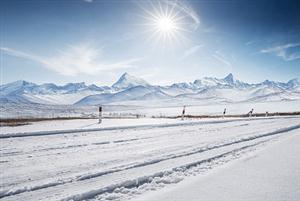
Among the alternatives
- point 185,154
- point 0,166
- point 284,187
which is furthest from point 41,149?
point 284,187

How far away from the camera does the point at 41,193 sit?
12.2ft

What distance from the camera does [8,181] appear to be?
4207 mm

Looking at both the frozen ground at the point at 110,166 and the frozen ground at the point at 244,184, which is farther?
the frozen ground at the point at 110,166

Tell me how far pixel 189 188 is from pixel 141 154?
267cm

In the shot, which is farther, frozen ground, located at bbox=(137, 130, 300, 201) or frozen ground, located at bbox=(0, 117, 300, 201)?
frozen ground, located at bbox=(0, 117, 300, 201)

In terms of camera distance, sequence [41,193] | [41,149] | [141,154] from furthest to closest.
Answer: [41,149] < [141,154] < [41,193]

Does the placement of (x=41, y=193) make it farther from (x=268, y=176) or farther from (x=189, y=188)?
(x=268, y=176)

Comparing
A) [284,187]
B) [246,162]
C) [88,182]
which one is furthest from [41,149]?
[284,187]

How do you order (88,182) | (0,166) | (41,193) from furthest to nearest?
(0,166) → (88,182) → (41,193)

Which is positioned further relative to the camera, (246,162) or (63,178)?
(246,162)

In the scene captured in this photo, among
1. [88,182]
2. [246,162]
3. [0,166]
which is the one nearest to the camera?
[88,182]

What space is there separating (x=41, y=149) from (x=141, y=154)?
2.59 m

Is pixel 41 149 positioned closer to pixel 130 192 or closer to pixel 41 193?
pixel 41 193

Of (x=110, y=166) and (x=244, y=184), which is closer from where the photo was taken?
(x=244, y=184)
